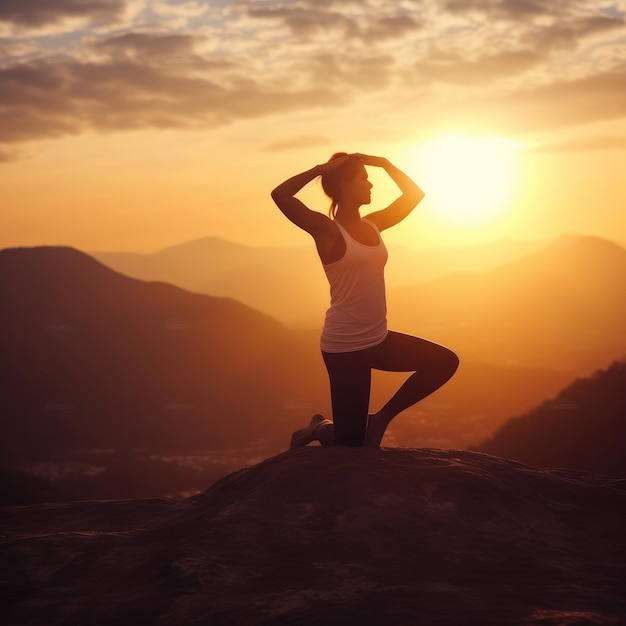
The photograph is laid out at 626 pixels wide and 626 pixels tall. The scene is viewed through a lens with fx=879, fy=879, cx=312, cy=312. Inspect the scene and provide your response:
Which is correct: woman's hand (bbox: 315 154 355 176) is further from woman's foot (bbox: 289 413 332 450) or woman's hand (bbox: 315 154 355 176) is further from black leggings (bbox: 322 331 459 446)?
woman's foot (bbox: 289 413 332 450)

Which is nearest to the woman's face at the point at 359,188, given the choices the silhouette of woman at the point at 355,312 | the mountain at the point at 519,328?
the silhouette of woman at the point at 355,312

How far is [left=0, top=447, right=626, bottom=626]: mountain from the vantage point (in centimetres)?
504

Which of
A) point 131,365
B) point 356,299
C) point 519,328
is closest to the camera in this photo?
point 356,299

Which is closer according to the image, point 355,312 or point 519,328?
point 355,312

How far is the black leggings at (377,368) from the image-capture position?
7141mm

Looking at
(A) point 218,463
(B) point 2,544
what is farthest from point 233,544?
(A) point 218,463

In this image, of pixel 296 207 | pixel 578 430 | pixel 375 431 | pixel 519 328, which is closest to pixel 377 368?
pixel 375 431

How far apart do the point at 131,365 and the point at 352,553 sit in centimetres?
11631

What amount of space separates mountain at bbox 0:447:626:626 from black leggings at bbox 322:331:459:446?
0.86 feet

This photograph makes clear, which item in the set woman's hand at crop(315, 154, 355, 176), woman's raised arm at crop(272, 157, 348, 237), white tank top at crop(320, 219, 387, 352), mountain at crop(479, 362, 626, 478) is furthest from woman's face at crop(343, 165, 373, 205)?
mountain at crop(479, 362, 626, 478)

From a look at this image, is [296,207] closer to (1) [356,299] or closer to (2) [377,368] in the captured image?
(1) [356,299]

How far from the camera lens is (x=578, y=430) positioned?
48.8 meters

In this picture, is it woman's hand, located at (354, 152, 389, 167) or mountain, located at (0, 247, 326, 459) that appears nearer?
woman's hand, located at (354, 152, 389, 167)

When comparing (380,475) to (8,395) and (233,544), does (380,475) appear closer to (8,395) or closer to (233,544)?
(233,544)
